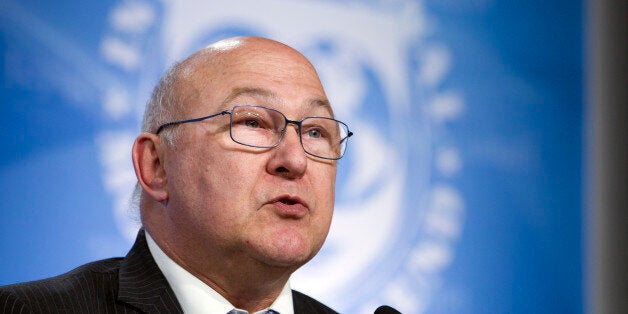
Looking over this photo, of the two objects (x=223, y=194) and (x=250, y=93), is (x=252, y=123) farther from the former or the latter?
(x=223, y=194)

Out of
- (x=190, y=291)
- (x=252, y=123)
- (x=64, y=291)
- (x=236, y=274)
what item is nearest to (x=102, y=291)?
(x=64, y=291)

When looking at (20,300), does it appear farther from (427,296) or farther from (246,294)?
(427,296)

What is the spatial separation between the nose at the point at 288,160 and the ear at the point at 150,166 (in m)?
0.33

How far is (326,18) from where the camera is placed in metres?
3.22

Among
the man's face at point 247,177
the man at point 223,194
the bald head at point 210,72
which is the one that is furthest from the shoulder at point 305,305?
the bald head at point 210,72

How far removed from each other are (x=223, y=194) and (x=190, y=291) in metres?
0.28

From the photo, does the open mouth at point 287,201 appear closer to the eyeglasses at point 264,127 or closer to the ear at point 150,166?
the eyeglasses at point 264,127

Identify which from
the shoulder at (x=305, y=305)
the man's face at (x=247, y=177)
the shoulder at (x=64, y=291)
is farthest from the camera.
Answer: the shoulder at (x=305, y=305)

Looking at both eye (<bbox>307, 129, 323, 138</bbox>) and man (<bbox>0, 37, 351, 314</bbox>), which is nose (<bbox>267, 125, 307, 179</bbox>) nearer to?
man (<bbox>0, 37, 351, 314</bbox>)

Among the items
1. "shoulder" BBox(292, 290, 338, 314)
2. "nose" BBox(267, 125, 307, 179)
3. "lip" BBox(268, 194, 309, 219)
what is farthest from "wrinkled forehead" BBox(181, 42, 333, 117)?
"shoulder" BBox(292, 290, 338, 314)

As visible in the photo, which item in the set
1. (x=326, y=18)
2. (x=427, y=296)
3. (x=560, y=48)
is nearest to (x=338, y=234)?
(x=427, y=296)

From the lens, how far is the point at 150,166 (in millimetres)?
2066

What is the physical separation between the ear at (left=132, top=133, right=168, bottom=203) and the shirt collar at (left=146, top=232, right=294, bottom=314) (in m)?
0.15

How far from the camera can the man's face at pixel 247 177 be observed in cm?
184
